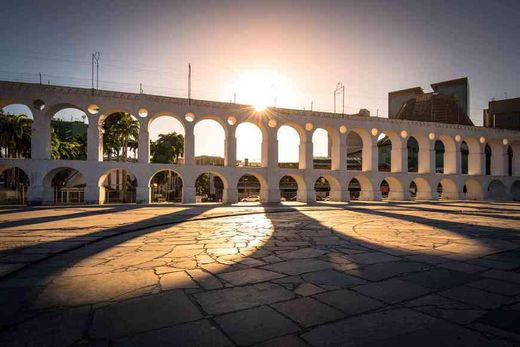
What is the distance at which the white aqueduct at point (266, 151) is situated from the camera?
24391 millimetres

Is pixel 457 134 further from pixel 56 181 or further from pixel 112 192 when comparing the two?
pixel 56 181

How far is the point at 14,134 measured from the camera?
38375 millimetres

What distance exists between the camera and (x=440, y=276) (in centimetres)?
490

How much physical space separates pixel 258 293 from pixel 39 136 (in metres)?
26.4

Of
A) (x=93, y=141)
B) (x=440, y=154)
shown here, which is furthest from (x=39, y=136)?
(x=440, y=154)

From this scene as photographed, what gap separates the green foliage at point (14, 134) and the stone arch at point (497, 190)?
185ft

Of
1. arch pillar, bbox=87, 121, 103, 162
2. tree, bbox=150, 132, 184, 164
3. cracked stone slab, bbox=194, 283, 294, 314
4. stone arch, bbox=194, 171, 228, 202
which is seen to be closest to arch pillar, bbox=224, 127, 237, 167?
arch pillar, bbox=87, 121, 103, 162

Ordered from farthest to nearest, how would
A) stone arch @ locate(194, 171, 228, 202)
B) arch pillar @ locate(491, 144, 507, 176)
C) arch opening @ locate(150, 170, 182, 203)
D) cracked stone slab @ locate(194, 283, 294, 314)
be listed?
1. stone arch @ locate(194, 171, 228, 202)
2. arch opening @ locate(150, 170, 182, 203)
3. arch pillar @ locate(491, 144, 507, 176)
4. cracked stone slab @ locate(194, 283, 294, 314)

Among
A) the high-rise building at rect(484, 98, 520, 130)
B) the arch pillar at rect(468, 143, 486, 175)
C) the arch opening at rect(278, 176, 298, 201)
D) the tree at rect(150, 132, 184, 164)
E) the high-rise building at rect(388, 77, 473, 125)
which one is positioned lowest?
the arch opening at rect(278, 176, 298, 201)

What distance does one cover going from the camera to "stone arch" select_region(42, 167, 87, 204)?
24.4 metres

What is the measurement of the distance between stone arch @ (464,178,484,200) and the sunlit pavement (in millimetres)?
36284

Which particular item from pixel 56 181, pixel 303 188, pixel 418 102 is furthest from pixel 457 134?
pixel 56 181

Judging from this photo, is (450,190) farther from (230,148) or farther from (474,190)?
(230,148)

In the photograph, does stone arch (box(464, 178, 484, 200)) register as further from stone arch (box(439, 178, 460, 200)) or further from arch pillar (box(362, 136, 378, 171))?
arch pillar (box(362, 136, 378, 171))
